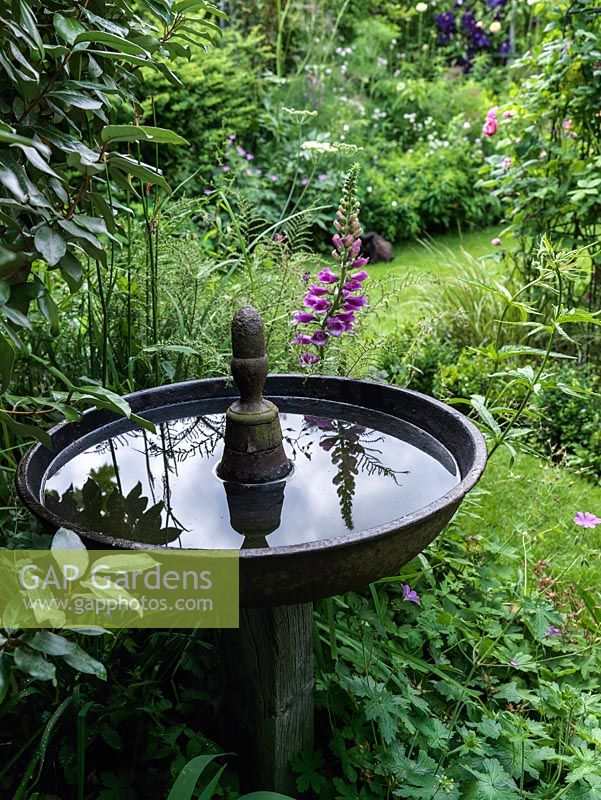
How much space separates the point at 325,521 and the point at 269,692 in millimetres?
Answer: 465

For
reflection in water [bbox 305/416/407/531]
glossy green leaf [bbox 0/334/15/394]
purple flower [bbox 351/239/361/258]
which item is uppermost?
glossy green leaf [bbox 0/334/15/394]

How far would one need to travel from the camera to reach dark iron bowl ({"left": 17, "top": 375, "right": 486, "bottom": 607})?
1.19m

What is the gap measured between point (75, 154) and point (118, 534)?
70 centimetres

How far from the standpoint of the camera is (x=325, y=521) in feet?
4.70

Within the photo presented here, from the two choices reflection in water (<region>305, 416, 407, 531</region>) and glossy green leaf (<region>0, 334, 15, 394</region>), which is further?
reflection in water (<region>305, 416, 407, 531</region>)

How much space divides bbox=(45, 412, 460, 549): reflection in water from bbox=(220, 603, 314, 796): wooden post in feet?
0.79

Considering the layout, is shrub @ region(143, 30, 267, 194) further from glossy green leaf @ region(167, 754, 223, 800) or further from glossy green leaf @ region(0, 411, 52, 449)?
glossy green leaf @ region(167, 754, 223, 800)

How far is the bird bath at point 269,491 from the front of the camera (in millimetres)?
1270

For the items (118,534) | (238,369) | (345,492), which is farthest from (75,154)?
(345,492)

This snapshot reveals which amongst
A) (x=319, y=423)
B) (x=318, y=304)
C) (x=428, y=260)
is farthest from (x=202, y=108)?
(x=319, y=423)

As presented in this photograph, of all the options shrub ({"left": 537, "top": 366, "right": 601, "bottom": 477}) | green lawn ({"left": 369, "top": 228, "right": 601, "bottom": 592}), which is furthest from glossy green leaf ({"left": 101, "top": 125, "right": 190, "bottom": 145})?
shrub ({"left": 537, "top": 366, "right": 601, "bottom": 477})

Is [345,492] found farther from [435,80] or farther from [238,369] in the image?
[435,80]

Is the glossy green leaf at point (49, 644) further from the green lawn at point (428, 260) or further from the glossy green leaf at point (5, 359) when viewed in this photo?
the green lawn at point (428, 260)

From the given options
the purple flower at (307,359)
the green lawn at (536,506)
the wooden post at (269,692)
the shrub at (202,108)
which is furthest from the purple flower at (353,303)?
the shrub at (202,108)
